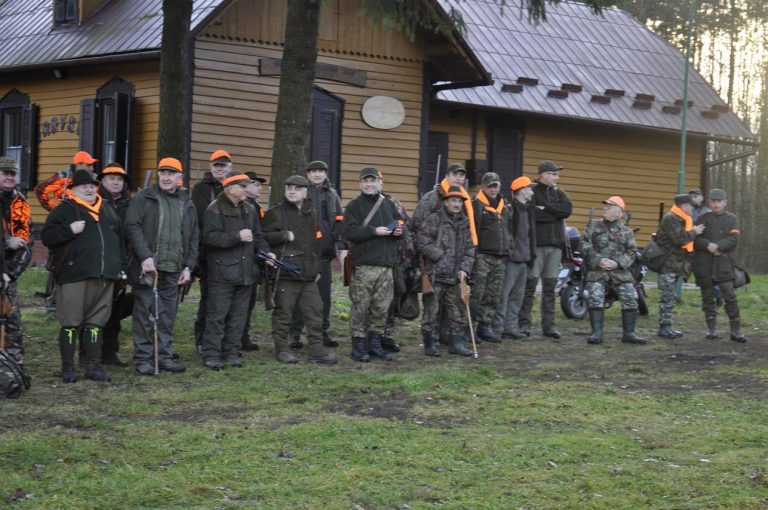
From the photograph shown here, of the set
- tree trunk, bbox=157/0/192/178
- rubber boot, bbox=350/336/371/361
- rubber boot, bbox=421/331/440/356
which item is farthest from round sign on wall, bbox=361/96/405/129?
rubber boot, bbox=350/336/371/361

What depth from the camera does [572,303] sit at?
54.5 ft

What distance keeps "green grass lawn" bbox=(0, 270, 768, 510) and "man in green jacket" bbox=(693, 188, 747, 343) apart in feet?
7.87

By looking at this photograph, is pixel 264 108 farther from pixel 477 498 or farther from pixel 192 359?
pixel 477 498

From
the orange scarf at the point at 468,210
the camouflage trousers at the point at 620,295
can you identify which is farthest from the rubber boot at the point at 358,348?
the camouflage trousers at the point at 620,295

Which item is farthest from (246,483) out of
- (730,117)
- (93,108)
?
(730,117)

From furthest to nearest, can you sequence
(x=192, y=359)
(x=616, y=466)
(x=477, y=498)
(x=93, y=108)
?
(x=93, y=108), (x=192, y=359), (x=616, y=466), (x=477, y=498)

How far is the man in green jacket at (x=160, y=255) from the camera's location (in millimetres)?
10797

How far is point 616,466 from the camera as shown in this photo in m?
7.56

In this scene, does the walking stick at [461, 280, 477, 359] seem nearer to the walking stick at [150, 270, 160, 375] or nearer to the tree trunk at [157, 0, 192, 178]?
the walking stick at [150, 270, 160, 375]

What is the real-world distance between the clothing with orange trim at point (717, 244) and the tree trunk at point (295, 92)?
5.08 meters

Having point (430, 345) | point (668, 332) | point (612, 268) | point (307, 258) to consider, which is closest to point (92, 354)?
point (307, 258)

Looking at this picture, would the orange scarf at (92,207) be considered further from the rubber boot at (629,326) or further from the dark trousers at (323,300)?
the rubber boot at (629,326)

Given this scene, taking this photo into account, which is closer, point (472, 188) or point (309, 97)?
point (309, 97)

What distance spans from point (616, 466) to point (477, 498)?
3.99 feet
